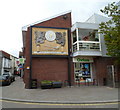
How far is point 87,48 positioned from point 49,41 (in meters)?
4.47

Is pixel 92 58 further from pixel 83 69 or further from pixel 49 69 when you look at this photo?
pixel 49 69

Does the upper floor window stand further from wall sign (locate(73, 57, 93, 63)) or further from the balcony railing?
wall sign (locate(73, 57, 93, 63))

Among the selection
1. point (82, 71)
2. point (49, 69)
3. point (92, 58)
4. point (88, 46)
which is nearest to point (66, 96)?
point (49, 69)

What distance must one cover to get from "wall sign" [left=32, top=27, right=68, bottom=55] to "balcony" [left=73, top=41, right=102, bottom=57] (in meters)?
1.46

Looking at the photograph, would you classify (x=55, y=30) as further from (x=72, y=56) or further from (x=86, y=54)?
(x=86, y=54)

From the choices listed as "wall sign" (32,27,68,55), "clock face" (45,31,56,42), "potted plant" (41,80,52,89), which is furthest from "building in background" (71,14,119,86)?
"potted plant" (41,80,52,89)

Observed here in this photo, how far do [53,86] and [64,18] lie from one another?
8326 mm

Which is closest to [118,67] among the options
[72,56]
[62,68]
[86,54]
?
[86,54]

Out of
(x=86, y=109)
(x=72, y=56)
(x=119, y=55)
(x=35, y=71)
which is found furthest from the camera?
(x=72, y=56)

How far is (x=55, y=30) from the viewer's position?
15234 mm

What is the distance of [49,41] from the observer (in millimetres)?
14789

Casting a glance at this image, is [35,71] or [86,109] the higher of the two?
[35,71]

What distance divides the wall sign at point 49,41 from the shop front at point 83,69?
6.57ft

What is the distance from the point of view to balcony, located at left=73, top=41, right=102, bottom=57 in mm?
14273
